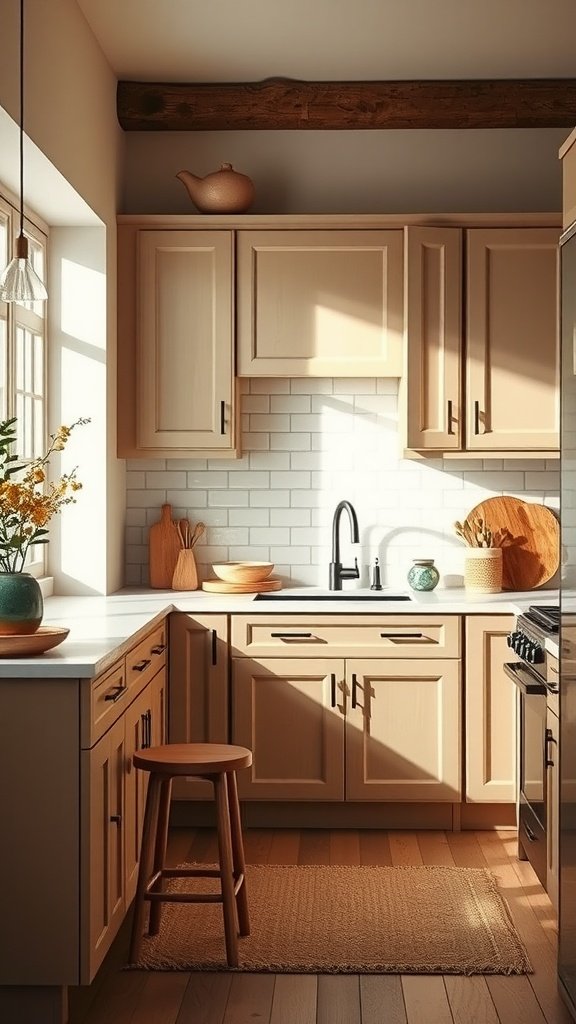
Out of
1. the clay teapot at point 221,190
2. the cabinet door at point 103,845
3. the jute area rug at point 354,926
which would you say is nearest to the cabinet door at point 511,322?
the clay teapot at point 221,190

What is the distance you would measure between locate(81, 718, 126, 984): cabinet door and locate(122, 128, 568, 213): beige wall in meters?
2.77

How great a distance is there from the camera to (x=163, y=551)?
17.1 feet

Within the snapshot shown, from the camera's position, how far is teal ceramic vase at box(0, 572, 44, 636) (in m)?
3.15

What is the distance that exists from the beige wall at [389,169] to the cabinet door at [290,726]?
2069mm

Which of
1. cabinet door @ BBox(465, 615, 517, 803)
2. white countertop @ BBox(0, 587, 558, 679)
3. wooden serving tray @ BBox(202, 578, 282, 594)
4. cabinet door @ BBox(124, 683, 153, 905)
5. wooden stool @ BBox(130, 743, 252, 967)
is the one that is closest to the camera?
wooden stool @ BBox(130, 743, 252, 967)

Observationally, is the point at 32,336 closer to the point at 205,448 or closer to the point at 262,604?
the point at 205,448

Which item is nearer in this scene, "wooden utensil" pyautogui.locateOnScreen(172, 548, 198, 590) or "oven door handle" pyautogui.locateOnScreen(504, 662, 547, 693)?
"oven door handle" pyautogui.locateOnScreen(504, 662, 547, 693)

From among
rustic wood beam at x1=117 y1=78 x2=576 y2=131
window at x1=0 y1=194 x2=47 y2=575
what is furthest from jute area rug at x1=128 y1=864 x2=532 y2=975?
rustic wood beam at x1=117 y1=78 x2=576 y2=131

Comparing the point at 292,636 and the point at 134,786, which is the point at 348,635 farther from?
the point at 134,786

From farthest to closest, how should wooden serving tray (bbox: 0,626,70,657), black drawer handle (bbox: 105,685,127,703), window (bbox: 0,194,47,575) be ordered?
window (bbox: 0,194,47,575)
black drawer handle (bbox: 105,685,127,703)
wooden serving tray (bbox: 0,626,70,657)

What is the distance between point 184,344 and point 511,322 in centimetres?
137

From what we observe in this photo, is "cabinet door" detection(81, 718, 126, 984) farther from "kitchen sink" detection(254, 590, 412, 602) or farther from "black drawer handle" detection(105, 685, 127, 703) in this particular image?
"kitchen sink" detection(254, 590, 412, 602)

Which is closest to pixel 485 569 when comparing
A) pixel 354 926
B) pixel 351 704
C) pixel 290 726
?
pixel 351 704

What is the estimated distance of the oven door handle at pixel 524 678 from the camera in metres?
3.83
